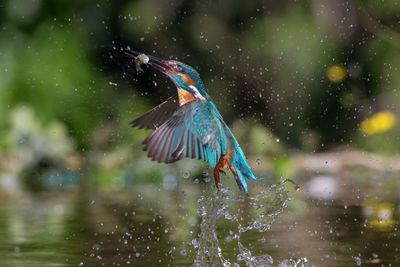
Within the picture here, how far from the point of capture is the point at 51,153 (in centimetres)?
914

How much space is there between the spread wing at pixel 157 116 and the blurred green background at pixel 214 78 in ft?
13.7

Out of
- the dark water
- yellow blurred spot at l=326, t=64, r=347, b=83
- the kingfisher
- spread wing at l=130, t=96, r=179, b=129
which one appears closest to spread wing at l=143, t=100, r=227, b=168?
the kingfisher

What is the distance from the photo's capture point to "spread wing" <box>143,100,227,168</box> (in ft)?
15.0

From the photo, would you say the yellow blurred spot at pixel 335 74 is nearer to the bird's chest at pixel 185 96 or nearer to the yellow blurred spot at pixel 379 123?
the yellow blurred spot at pixel 379 123

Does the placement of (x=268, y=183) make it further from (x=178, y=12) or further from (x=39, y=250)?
(x=39, y=250)

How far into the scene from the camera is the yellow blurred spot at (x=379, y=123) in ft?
30.8

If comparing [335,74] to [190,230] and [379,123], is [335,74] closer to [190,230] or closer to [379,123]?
[379,123]

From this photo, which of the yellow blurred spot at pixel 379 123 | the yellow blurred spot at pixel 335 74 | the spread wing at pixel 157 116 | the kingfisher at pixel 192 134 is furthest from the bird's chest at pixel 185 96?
the yellow blurred spot at pixel 379 123

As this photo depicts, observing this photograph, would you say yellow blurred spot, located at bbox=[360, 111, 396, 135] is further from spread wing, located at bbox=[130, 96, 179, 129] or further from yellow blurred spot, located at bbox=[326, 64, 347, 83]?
spread wing, located at bbox=[130, 96, 179, 129]

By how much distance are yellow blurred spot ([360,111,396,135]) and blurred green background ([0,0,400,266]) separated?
0.03ft

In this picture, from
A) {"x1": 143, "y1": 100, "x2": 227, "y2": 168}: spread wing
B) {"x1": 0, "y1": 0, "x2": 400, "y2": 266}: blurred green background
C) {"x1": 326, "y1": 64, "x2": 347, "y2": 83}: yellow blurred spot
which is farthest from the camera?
{"x1": 326, "y1": 64, "x2": 347, "y2": 83}: yellow blurred spot

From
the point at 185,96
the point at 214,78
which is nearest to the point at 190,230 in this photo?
the point at 185,96

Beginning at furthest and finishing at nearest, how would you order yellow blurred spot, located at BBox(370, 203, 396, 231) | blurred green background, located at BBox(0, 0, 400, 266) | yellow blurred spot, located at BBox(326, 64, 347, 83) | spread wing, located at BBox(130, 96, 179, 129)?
yellow blurred spot, located at BBox(326, 64, 347, 83) → blurred green background, located at BBox(0, 0, 400, 266) → yellow blurred spot, located at BBox(370, 203, 396, 231) → spread wing, located at BBox(130, 96, 179, 129)

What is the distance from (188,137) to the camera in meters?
4.61
